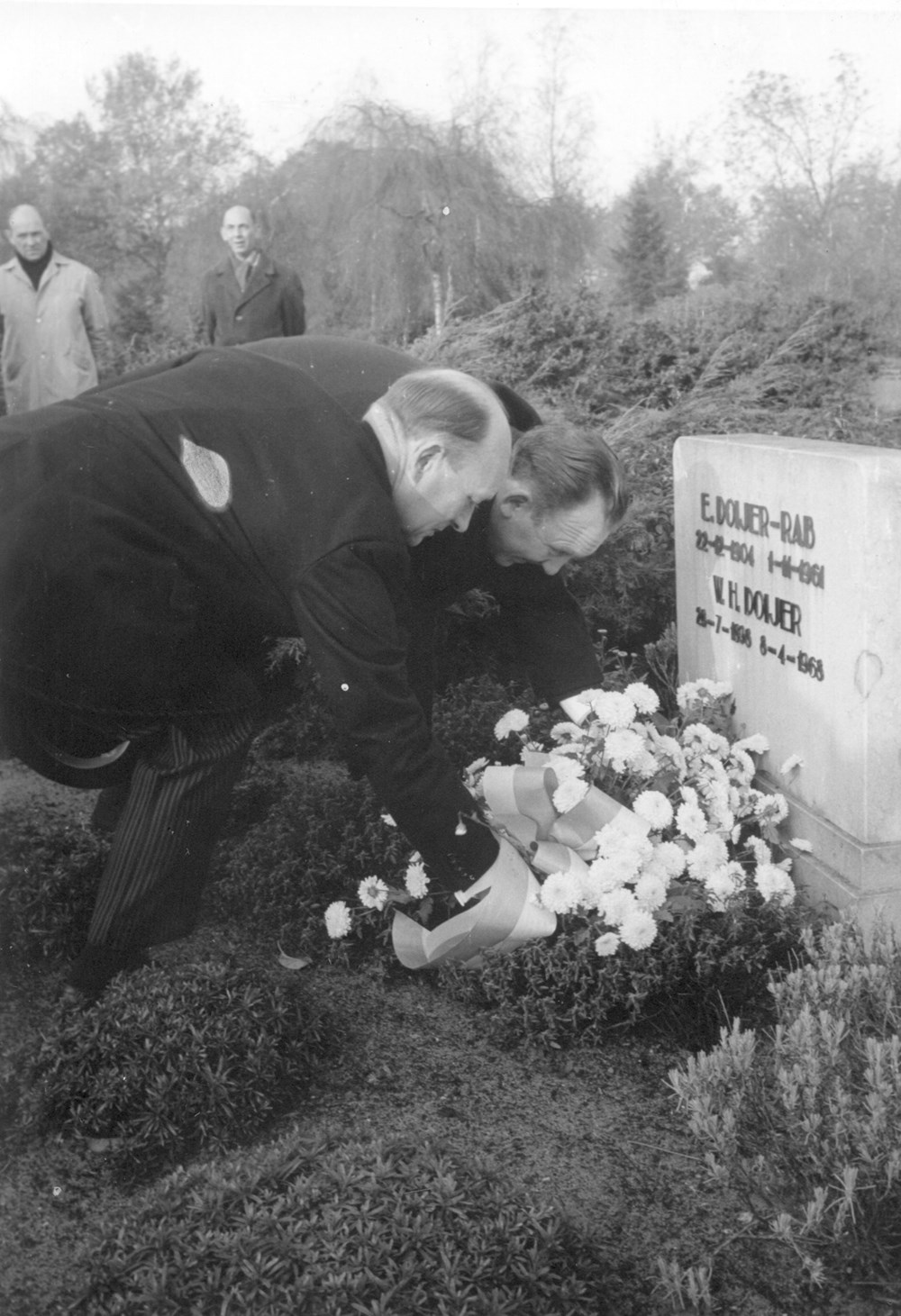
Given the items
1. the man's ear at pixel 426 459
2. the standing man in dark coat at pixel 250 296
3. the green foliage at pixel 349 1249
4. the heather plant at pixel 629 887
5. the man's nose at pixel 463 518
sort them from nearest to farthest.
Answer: the green foliage at pixel 349 1249
the man's ear at pixel 426 459
the man's nose at pixel 463 518
the heather plant at pixel 629 887
the standing man in dark coat at pixel 250 296

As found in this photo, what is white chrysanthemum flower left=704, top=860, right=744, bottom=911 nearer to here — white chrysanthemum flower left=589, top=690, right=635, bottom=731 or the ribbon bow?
the ribbon bow

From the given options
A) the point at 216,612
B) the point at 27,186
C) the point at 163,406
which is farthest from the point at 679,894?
the point at 27,186

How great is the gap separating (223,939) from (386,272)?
929cm

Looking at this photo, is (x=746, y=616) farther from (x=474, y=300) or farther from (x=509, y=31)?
(x=474, y=300)

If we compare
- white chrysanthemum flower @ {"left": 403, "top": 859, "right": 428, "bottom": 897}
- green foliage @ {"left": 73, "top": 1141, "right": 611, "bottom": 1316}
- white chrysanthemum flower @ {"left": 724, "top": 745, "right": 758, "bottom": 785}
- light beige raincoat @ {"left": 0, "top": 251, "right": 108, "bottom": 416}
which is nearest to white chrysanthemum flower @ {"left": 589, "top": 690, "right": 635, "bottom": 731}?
white chrysanthemum flower @ {"left": 724, "top": 745, "right": 758, "bottom": 785}

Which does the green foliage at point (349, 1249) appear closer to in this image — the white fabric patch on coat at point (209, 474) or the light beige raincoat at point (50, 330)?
the white fabric patch on coat at point (209, 474)

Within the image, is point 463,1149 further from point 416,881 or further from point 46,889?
point 46,889

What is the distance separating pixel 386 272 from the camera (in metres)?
11.2

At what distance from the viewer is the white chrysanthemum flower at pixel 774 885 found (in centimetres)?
281

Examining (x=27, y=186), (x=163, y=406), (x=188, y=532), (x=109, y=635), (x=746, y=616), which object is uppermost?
(x=27, y=186)

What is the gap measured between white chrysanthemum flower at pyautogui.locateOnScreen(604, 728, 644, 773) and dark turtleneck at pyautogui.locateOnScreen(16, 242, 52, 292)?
4596 mm

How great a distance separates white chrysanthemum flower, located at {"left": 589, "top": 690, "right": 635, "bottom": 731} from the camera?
2.99 meters

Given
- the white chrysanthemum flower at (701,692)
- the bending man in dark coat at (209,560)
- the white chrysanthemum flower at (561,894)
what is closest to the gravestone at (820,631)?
the white chrysanthemum flower at (701,692)

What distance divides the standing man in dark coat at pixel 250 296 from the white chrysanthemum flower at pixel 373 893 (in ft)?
14.7
